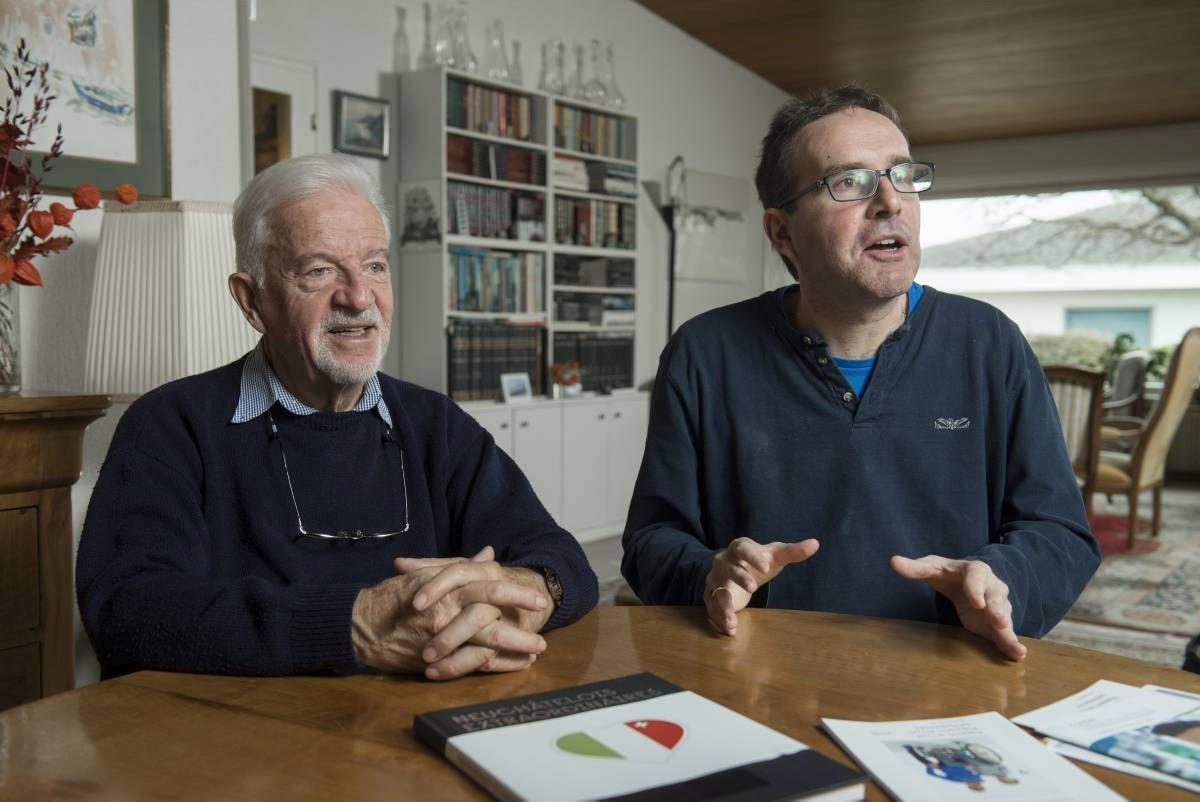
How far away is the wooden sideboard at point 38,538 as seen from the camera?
1.83 metres

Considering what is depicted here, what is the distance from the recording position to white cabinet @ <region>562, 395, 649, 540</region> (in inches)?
216

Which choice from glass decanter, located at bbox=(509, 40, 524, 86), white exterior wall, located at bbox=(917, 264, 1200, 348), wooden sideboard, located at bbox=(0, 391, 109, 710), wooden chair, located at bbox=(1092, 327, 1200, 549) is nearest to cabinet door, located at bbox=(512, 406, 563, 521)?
glass decanter, located at bbox=(509, 40, 524, 86)

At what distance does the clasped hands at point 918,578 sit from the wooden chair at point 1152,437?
434cm

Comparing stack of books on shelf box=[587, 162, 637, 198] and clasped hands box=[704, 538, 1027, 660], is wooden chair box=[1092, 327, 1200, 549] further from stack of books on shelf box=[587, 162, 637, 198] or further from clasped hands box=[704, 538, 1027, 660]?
clasped hands box=[704, 538, 1027, 660]

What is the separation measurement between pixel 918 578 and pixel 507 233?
13.9 ft

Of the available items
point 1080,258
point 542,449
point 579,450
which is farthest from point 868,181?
point 1080,258

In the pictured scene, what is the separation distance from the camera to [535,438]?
523 centimetres

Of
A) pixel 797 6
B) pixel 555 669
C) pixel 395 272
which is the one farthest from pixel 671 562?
pixel 797 6

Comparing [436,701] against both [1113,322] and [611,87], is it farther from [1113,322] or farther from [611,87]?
[1113,322]

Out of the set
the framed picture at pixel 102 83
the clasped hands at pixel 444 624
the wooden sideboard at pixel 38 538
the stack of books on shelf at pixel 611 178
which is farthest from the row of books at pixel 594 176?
the clasped hands at pixel 444 624

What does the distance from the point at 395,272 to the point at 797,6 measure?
299 cm

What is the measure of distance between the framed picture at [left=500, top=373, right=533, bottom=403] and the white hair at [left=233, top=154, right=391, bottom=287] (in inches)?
141

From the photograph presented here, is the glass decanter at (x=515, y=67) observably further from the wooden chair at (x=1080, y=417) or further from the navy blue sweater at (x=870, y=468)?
the navy blue sweater at (x=870, y=468)

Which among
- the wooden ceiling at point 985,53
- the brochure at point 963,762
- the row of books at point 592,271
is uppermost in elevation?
the wooden ceiling at point 985,53
